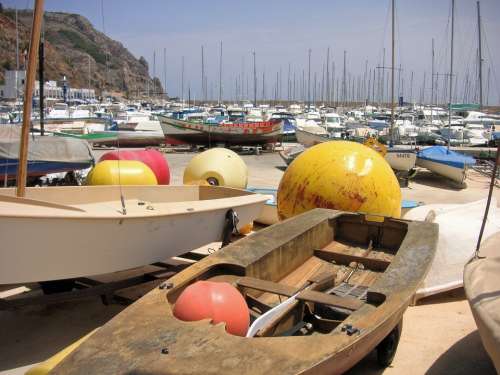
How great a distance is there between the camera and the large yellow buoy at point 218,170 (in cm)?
965

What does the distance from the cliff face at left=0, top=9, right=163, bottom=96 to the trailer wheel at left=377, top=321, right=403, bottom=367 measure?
6261 cm

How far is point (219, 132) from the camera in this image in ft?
93.0

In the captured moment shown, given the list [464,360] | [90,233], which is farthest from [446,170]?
[90,233]

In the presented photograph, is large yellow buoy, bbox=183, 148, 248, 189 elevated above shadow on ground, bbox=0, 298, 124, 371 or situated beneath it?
elevated above

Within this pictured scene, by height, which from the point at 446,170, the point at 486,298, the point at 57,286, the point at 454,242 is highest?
the point at 486,298

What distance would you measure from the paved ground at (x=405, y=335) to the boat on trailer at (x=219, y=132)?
22.4 metres

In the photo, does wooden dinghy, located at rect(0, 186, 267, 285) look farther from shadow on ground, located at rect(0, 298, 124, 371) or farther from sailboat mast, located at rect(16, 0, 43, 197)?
shadow on ground, located at rect(0, 298, 124, 371)

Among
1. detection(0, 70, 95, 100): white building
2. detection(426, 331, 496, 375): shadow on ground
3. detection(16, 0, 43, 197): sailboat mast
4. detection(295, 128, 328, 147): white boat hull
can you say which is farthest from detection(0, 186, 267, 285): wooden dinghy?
detection(0, 70, 95, 100): white building

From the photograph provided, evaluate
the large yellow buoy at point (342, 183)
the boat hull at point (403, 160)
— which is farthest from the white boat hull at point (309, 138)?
the large yellow buoy at point (342, 183)

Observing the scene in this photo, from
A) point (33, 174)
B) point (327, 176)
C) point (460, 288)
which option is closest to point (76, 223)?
point (327, 176)

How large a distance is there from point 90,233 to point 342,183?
11.5 ft

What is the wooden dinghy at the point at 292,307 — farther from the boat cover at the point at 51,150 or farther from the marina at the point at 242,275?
the boat cover at the point at 51,150

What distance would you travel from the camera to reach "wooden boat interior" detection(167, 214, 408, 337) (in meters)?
4.27

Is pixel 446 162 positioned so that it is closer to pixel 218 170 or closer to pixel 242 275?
pixel 218 170
